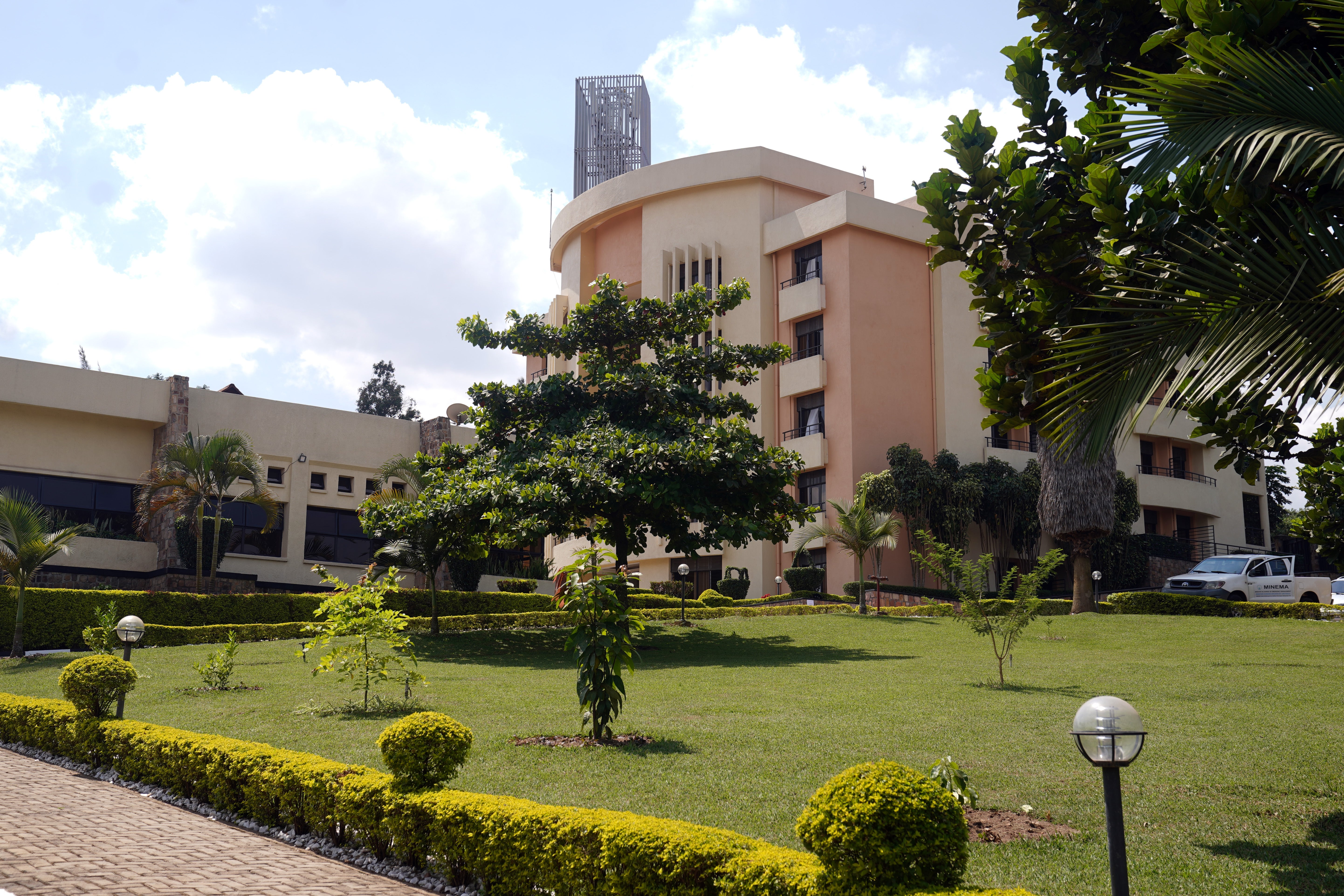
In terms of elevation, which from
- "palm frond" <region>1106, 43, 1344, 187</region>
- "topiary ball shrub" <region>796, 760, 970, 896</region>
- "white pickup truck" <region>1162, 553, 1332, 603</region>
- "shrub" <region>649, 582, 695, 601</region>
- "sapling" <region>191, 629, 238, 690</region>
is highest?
"palm frond" <region>1106, 43, 1344, 187</region>

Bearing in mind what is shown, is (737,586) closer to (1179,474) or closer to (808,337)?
(808,337)

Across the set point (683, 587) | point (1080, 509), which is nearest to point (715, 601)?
point (683, 587)

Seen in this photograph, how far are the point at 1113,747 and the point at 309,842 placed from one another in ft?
18.8

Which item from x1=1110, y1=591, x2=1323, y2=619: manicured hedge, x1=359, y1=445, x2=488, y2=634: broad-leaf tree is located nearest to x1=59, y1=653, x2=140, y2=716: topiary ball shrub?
x1=359, y1=445, x2=488, y2=634: broad-leaf tree

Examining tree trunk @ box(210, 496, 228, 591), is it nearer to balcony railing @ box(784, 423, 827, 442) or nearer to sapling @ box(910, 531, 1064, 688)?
sapling @ box(910, 531, 1064, 688)

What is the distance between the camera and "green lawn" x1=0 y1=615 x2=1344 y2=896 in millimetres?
6227

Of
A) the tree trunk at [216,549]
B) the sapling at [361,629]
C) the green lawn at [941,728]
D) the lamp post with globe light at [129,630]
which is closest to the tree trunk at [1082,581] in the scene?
the green lawn at [941,728]

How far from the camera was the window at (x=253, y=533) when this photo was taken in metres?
33.3

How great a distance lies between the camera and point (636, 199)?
132ft

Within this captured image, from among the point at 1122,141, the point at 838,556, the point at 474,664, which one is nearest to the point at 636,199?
the point at 838,556

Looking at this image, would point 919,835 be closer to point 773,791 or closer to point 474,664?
point 773,791

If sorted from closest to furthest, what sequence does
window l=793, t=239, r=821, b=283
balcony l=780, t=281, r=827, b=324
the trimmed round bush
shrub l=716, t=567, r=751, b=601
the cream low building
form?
the trimmed round bush
the cream low building
shrub l=716, t=567, r=751, b=601
balcony l=780, t=281, r=827, b=324
window l=793, t=239, r=821, b=283

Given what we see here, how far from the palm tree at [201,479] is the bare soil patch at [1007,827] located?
2281 centimetres

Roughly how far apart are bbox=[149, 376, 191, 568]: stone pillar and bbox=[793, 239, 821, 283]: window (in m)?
21.3
